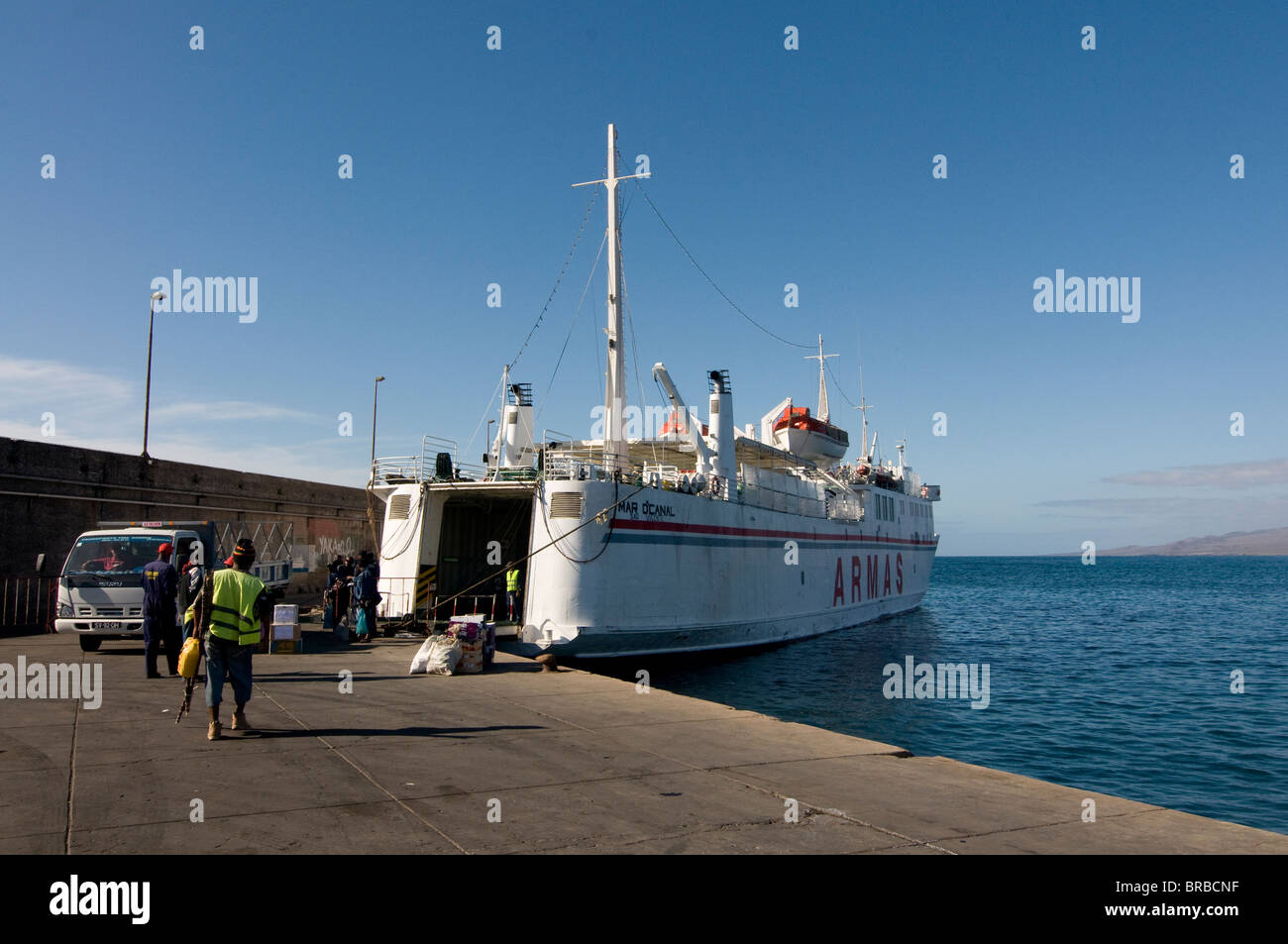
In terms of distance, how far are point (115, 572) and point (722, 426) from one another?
1526cm

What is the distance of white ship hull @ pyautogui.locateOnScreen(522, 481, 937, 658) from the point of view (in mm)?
19547

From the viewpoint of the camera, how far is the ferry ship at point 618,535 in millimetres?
19672

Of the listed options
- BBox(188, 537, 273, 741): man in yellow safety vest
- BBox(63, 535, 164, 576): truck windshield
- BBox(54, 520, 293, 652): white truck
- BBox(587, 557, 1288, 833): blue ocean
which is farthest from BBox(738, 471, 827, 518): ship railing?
BBox(188, 537, 273, 741): man in yellow safety vest

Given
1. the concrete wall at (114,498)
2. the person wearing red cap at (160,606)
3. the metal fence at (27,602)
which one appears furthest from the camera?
the concrete wall at (114,498)

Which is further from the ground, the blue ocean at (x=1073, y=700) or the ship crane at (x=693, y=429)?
the ship crane at (x=693, y=429)

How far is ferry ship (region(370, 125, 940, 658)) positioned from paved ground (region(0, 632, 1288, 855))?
7.96m

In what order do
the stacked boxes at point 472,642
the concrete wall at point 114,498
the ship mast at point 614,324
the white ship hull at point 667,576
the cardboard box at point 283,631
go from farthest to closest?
the ship mast at point 614,324, the concrete wall at point 114,498, the white ship hull at point 667,576, the cardboard box at point 283,631, the stacked boxes at point 472,642

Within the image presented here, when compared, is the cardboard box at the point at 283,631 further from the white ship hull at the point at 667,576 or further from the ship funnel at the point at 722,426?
the ship funnel at the point at 722,426

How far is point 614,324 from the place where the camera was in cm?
2398

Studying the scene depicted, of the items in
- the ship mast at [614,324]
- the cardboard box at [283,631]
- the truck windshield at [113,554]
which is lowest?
the cardboard box at [283,631]

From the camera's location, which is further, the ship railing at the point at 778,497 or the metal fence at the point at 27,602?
the ship railing at the point at 778,497

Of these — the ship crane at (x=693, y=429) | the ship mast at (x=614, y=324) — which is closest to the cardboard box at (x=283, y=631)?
the ship mast at (x=614, y=324)

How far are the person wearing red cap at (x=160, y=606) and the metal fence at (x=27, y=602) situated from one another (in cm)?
927
